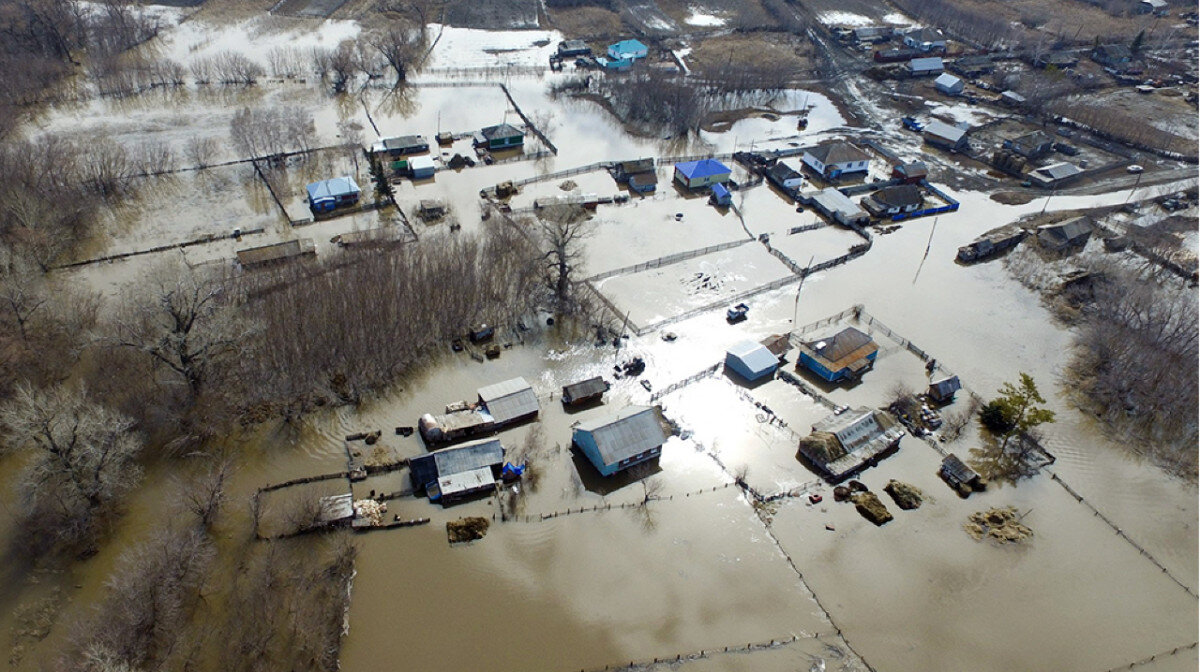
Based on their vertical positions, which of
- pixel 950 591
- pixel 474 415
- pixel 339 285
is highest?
pixel 339 285

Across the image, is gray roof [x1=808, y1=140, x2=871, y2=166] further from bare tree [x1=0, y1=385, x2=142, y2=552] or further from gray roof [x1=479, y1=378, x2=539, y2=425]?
bare tree [x1=0, y1=385, x2=142, y2=552]

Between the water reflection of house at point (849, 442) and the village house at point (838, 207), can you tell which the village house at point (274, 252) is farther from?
the village house at point (838, 207)

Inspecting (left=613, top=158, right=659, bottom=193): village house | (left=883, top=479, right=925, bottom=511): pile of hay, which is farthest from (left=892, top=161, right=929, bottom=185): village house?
(left=883, top=479, right=925, bottom=511): pile of hay

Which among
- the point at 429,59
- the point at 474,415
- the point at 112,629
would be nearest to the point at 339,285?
the point at 474,415

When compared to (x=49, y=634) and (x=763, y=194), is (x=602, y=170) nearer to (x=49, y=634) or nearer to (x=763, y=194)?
(x=763, y=194)

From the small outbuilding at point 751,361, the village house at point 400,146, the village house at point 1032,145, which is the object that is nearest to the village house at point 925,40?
the village house at point 1032,145
